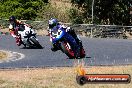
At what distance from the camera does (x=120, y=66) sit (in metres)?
21.7

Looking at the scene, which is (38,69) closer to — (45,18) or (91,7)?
(91,7)

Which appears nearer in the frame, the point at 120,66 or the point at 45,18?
the point at 120,66

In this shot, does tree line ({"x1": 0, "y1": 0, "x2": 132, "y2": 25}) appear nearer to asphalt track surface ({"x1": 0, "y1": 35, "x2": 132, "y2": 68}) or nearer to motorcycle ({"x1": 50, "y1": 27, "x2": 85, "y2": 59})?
asphalt track surface ({"x1": 0, "y1": 35, "x2": 132, "y2": 68})

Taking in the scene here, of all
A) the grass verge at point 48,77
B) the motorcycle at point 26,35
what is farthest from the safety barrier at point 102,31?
the grass verge at point 48,77

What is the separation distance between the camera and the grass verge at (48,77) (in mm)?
16062

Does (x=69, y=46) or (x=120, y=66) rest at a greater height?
(x=69, y=46)

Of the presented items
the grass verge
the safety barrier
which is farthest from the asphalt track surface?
the safety barrier

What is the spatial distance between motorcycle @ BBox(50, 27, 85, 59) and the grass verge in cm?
108

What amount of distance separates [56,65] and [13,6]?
100.0ft

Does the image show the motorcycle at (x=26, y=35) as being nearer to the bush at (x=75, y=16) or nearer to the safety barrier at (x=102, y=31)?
the safety barrier at (x=102, y=31)

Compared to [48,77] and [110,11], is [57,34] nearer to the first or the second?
[48,77]

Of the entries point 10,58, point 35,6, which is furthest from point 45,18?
point 10,58

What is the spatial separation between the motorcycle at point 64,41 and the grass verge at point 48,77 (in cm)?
108

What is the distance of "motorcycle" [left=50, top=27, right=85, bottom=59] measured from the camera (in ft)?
52.3
